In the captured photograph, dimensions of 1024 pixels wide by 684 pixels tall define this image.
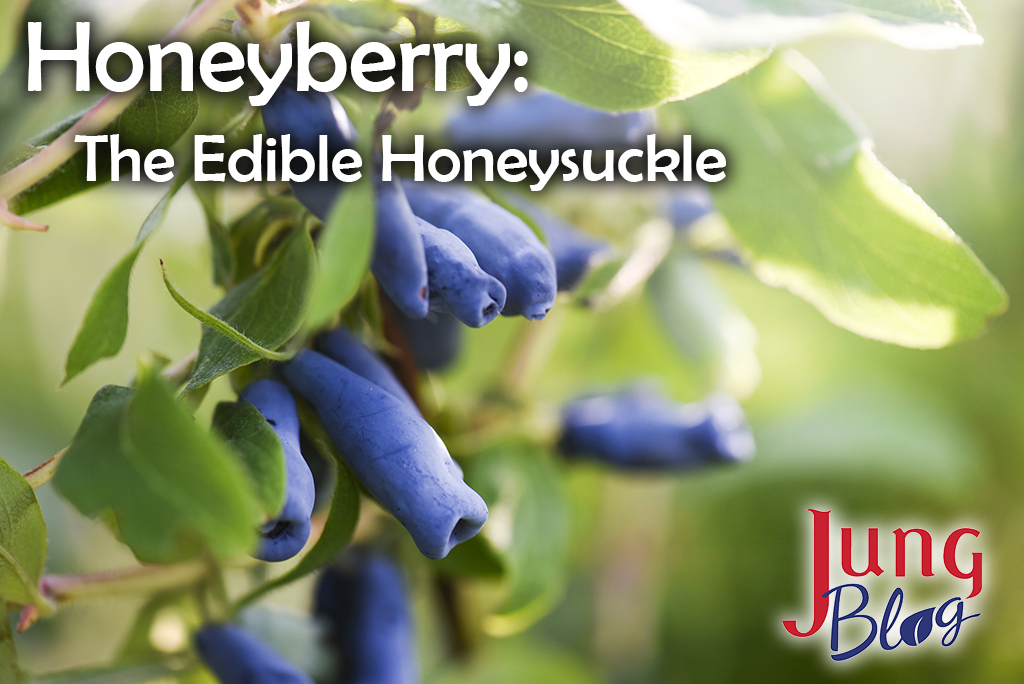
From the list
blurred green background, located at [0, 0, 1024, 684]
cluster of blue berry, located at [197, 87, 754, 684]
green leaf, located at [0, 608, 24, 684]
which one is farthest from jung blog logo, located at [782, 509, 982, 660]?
green leaf, located at [0, 608, 24, 684]

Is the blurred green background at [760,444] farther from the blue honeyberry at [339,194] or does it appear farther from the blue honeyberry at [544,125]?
the blue honeyberry at [339,194]

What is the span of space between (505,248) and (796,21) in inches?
3.8

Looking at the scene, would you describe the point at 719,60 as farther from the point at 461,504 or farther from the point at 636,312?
the point at 636,312

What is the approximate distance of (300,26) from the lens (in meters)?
0.26

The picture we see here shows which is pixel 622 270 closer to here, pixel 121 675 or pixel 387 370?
pixel 387 370

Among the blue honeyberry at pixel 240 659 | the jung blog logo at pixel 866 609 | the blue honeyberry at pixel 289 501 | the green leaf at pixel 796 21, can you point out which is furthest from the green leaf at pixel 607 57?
the jung blog logo at pixel 866 609

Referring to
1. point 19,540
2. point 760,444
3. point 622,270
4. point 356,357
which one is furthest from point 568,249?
point 760,444

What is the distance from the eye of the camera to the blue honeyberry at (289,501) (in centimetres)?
22

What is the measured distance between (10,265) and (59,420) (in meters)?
0.16

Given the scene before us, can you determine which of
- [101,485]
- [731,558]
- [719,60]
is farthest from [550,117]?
[731,558]

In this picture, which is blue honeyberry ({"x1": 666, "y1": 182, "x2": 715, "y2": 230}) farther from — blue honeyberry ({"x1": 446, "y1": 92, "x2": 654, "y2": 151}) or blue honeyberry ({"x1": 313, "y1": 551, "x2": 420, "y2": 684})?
blue honeyberry ({"x1": 313, "y1": 551, "x2": 420, "y2": 684})

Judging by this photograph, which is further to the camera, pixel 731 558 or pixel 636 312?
pixel 731 558

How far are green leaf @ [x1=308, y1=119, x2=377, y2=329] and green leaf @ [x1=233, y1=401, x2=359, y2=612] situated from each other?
8 cm

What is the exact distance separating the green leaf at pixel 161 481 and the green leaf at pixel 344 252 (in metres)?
0.04
